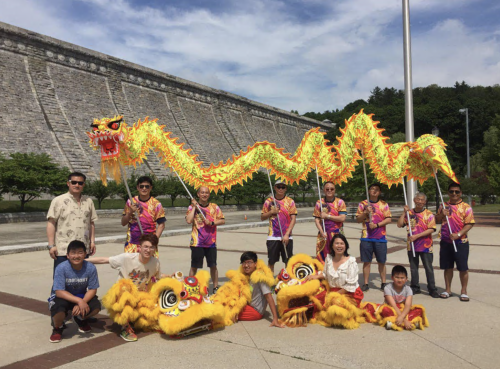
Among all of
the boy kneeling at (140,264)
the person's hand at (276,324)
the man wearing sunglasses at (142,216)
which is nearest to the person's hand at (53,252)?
the boy kneeling at (140,264)

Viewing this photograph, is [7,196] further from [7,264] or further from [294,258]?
[294,258]

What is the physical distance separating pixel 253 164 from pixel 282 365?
3.54m

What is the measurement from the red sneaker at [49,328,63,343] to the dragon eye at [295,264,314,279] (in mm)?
2884

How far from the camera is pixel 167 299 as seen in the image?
189 inches

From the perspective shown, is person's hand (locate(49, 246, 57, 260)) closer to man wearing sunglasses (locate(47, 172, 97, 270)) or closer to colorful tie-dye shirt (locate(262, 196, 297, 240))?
man wearing sunglasses (locate(47, 172, 97, 270))

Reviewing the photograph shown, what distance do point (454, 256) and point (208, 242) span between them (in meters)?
3.71

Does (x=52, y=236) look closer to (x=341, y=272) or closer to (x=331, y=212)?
(x=341, y=272)

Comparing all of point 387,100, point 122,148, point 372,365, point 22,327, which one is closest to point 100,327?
point 22,327

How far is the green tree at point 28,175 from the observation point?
20.1 metres

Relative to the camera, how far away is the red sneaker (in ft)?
14.6

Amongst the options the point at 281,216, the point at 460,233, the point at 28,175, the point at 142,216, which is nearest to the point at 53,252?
the point at 142,216

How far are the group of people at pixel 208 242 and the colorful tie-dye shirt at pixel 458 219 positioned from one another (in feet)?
0.04

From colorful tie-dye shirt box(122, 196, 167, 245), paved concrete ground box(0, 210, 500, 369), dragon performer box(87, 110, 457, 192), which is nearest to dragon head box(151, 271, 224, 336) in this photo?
paved concrete ground box(0, 210, 500, 369)

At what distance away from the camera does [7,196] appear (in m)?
24.5
